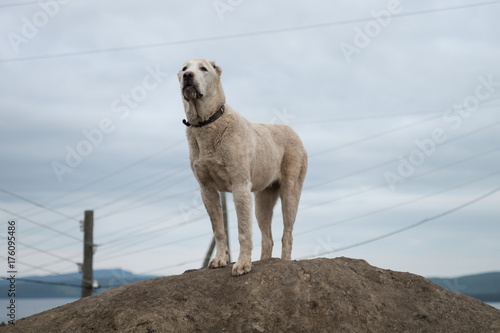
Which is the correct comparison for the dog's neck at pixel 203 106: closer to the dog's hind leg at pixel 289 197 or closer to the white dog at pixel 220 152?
the white dog at pixel 220 152

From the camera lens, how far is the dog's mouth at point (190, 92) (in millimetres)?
8867

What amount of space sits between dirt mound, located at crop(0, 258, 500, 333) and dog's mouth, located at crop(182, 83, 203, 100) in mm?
2810

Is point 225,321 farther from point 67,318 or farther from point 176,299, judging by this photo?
point 67,318

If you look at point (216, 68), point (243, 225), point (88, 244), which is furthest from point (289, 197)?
point (88, 244)

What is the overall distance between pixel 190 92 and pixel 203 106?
1.48ft

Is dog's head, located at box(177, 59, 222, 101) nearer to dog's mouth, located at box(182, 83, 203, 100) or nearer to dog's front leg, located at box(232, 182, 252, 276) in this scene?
dog's mouth, located at box(182, 83, 203, 100)

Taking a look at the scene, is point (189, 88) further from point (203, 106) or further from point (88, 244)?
point (88, 244)

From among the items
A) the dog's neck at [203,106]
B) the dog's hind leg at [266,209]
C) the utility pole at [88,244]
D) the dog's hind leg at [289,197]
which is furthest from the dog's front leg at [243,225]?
the utility pole at [88,244]

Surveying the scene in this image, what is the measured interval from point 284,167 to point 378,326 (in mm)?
3424

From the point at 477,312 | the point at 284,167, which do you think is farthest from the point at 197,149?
the point at 477,312

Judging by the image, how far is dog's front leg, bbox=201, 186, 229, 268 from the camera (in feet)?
32.0

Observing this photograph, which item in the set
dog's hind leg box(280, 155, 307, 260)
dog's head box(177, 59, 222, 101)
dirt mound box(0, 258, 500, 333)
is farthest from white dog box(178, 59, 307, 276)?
dog's hind leg box(280, 155, 307, 260)

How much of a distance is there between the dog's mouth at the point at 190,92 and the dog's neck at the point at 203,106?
0.20 m

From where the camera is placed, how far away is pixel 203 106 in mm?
9312
